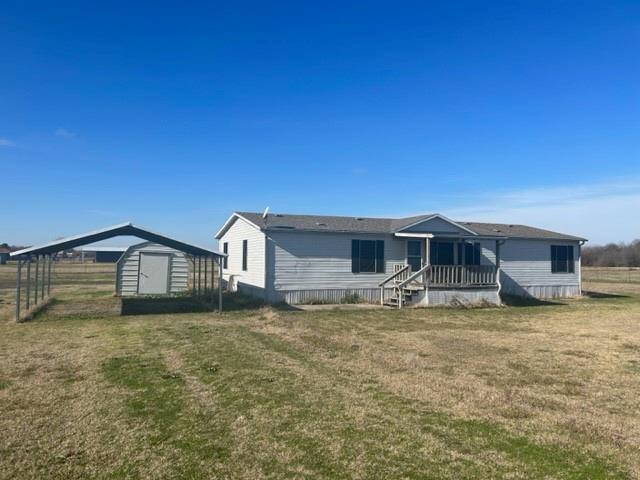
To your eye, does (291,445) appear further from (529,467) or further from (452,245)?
(452,245)

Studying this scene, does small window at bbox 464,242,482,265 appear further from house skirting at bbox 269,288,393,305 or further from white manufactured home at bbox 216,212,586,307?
house skirting at bbox 269,288,393,305

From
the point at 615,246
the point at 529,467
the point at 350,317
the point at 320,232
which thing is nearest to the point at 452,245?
the point at 320,232

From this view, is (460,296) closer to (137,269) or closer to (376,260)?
(376,260)

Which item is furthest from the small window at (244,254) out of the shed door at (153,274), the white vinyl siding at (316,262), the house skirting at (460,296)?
the house skirting at (460,296)

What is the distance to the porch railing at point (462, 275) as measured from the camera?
66.7 ft

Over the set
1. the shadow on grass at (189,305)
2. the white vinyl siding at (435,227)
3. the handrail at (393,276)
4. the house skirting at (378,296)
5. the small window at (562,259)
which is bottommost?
the shadow on grass at (189,305)

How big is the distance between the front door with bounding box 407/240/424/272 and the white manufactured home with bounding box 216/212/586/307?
0.14ft

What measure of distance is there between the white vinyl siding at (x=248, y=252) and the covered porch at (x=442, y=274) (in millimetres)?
5237

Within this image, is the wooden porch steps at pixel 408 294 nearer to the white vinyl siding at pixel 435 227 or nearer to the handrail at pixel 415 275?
the handrail at pixel 415 275

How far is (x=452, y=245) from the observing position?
2266cm

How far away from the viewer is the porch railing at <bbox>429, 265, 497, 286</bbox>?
2034 cm

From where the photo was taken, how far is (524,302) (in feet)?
72.3

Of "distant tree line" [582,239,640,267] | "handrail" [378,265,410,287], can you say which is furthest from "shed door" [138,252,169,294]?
"distant tree line" [582,239,640,267]

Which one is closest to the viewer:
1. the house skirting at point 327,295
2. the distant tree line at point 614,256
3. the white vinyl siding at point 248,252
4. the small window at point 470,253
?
the house skirting at point 327,295
